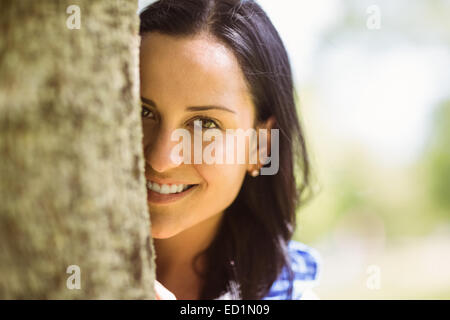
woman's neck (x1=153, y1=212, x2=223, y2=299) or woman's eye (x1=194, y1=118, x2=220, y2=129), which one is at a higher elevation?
woman's eye (x1=194, y1=118, x2=220, y2=129)

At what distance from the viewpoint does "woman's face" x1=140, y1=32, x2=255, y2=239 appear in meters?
1.52

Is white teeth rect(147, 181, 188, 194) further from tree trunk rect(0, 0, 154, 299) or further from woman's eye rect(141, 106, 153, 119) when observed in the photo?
tree trunk rect(0, 0, 154, 299)

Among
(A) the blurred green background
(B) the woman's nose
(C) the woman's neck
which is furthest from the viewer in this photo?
(A) the blurred green background

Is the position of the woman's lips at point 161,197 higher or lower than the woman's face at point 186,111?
lower

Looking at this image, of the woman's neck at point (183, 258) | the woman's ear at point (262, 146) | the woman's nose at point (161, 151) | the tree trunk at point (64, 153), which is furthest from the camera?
the woman's neck at point (183, 258)

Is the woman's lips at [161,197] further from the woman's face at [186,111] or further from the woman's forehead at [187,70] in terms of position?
the woman's forehead at [187,70]

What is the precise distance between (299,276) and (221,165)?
0.87 m

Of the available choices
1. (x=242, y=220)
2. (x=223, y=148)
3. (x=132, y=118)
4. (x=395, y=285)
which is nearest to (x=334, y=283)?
(x=395, y=285)

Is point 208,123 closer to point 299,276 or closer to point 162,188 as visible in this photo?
point 162,188

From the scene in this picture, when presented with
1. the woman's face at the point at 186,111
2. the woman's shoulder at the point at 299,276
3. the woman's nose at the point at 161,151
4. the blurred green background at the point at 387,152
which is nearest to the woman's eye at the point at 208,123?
the woman's face at the point at 186,111

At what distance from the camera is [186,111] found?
1.54m

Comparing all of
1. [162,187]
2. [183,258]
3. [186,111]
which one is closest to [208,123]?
[186,111]

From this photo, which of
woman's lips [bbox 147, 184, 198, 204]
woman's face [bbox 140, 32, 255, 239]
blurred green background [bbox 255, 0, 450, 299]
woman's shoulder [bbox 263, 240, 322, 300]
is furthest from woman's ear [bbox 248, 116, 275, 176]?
blurred green background [bbox 255, 0, 450, 299]

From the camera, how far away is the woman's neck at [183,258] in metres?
2.11
